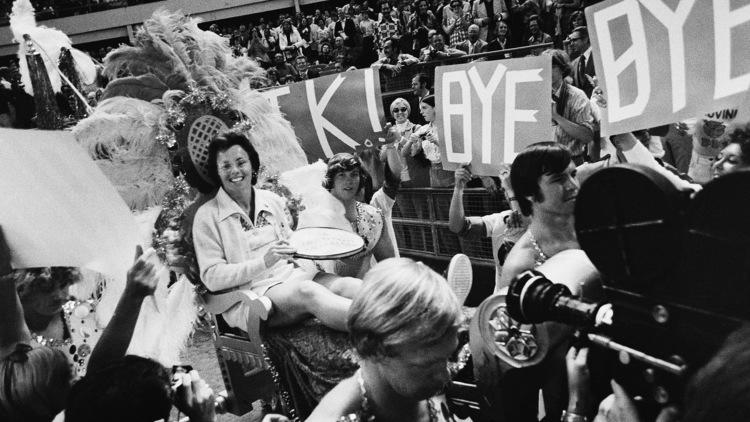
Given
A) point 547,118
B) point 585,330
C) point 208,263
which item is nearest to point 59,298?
point 208,263

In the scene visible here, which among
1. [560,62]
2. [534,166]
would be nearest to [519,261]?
[534,166]

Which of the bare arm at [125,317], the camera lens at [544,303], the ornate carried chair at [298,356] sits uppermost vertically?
the camera lens at [544,303]

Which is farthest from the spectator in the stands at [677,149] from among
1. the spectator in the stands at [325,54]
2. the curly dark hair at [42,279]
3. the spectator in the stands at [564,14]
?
the spectator in the stands at [325,54]

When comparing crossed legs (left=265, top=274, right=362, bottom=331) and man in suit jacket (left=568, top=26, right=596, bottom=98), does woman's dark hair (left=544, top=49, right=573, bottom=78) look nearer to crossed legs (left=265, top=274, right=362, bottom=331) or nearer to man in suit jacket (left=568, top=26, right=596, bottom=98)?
man in suit jacket (left=568, top=26, right=596, bottom=98)

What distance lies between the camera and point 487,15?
355 inches

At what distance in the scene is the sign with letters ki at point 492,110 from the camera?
287 cm

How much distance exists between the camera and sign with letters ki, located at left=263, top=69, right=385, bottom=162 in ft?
12.1

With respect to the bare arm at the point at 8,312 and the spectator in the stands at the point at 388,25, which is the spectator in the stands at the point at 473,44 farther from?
the bare arm at the point at 8,312

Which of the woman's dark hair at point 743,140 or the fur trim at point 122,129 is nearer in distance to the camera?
the woman's dark hair at point 743,140

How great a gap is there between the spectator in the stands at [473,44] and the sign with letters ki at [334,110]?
406cm

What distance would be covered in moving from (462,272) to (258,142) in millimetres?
1709

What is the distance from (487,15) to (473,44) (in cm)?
133

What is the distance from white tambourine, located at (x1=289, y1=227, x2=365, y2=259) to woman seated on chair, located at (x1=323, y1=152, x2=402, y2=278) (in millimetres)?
339

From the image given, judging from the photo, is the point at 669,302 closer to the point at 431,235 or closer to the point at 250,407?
the point at 250,407
